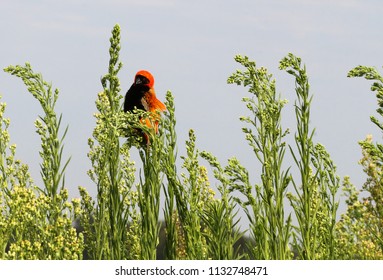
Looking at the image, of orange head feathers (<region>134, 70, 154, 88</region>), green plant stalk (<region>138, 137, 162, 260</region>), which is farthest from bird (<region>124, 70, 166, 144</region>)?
green plant stalk (<region>138, 137, 162, 260</region>)

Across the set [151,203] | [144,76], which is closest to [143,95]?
[144,76]

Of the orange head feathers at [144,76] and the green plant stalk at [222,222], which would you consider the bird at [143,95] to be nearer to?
the orange head feathers at [144,76]

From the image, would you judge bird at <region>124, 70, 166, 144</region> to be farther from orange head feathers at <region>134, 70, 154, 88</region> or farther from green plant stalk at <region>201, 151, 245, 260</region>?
green plant stalk at <region>201, 151, 245, 260</region>

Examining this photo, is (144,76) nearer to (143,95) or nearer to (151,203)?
(143,95)

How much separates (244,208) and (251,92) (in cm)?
102

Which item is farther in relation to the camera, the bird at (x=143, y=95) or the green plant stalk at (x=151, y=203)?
the bird at (x=143, y=95)

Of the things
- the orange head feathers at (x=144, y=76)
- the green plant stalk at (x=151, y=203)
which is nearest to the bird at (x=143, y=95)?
the orange head feathers at (x=144, y=76)

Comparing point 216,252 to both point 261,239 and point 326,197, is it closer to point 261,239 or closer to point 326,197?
point 261,239

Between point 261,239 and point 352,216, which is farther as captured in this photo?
point 352,216

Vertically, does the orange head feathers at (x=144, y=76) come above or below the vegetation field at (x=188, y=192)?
above

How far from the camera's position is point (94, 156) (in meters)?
6.79

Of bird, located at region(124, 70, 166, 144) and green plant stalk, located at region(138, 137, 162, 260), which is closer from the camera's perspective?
green plant stalk, located at region(138, 137, 162, 260)

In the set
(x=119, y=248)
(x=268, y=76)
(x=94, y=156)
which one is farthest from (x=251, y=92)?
(x=94, y=156)
